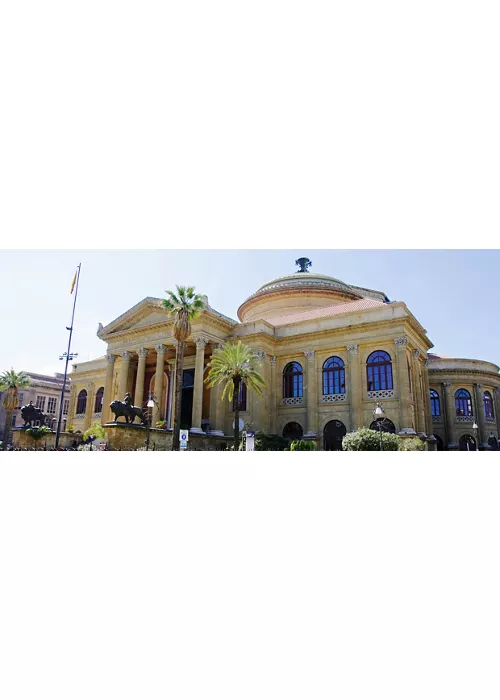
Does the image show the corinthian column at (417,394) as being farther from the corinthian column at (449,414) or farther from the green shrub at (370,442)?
the green shrub at (370,442)

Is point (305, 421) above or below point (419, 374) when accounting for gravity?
below

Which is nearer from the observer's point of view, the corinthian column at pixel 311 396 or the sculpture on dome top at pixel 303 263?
the corinthian column at pixel 311 396

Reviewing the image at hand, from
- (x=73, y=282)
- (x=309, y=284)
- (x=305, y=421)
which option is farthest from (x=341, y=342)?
(x=73, y=282)

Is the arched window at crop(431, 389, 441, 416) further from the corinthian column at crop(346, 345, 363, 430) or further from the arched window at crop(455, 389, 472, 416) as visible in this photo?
the corinthian column at crop(346, 345, 363, 430)

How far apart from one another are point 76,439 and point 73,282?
1127cm

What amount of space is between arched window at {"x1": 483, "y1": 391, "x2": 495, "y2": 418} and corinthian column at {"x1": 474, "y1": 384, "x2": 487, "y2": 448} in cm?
69

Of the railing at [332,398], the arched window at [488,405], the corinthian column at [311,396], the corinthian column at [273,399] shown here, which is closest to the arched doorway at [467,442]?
the arched window at [488,405]

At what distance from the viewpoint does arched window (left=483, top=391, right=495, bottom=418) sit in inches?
1529

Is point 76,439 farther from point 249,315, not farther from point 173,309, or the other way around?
point 249,315

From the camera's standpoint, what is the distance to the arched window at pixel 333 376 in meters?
32.4

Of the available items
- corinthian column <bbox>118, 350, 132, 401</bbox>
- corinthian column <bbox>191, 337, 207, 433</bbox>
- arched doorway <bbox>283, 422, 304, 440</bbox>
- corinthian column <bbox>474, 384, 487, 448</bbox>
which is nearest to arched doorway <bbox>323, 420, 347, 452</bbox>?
arched doorway <bbox>283, 422, 304, 440</bbox>

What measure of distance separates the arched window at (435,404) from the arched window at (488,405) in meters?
3.44

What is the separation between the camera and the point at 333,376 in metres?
32.8

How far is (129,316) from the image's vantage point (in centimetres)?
3728
